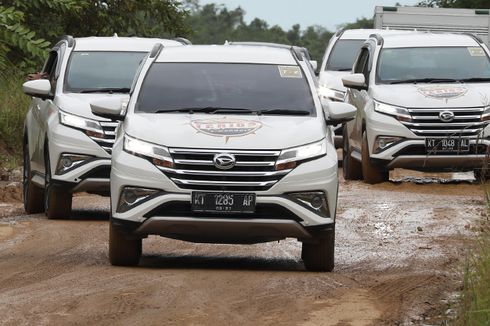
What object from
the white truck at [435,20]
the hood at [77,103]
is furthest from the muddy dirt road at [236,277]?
the white truck at [435,20]

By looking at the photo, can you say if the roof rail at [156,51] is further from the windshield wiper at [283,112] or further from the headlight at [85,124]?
the headlight at [85,124]

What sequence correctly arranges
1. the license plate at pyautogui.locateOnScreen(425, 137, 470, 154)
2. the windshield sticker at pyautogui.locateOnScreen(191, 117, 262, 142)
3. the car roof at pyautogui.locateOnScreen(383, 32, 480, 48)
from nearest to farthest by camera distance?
the windshield sticker at pyautogui.locateOnScreen(191, 117, 262, 142)
the license plate at pyautogui.locateOnScreen(425, 137, 470, 154)
the car roof at pyautogui.locateOnScreen(383, 32, 480, 48)

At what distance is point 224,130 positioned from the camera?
11.9m

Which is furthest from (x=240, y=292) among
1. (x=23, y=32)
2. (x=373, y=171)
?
(x=23, y=32)

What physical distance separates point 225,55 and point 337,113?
1198mm

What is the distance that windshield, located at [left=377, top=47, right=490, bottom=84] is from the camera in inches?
816

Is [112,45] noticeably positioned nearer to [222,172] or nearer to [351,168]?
[351,168]

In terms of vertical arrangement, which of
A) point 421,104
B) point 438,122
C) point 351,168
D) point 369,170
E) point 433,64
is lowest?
point 351,168

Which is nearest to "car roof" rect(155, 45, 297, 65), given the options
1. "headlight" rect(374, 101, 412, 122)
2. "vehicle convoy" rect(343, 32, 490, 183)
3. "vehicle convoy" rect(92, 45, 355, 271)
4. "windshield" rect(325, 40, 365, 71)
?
"vehicle convoy" rect(92, 45, 355, 271)

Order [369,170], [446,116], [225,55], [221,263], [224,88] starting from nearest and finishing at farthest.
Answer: [221,263] → [224,88] → [225,55] → [446,116] → [369,170]

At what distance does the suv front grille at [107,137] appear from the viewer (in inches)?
637

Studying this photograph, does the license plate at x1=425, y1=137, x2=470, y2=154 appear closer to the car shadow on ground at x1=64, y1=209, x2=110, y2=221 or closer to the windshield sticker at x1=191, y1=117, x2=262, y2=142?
the car shadow on ground at x1=64, y1=209, x2=110, y2=221

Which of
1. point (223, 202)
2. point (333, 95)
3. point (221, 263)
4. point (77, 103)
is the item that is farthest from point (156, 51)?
point (333, 95)

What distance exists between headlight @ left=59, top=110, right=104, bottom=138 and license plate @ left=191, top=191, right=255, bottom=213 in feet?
15.6
